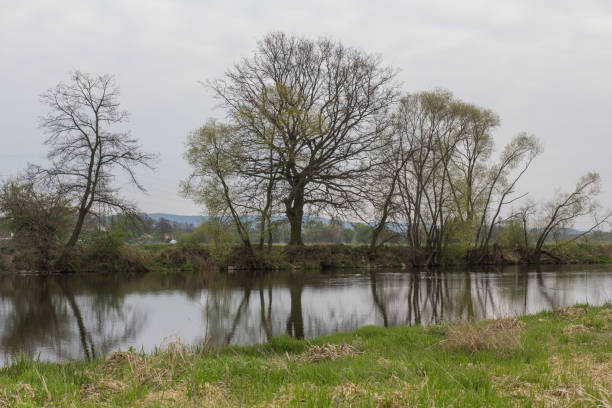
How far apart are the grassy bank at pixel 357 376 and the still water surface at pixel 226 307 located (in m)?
0.95

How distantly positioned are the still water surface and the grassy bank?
95cm

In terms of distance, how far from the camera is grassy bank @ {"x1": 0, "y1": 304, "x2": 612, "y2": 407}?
12.8ft

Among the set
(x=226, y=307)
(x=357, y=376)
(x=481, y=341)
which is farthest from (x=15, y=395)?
(x=226, y=307)

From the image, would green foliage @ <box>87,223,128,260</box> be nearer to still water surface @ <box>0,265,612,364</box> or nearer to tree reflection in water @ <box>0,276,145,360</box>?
still water surface @ <box>0,265,612,364</box>

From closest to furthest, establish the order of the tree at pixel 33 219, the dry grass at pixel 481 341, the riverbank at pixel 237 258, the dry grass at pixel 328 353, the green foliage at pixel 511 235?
the dry grass at pixel 481 341 → the dry grass at pixel 328 353 → the tree at pixel 33 219 → the riverbank at pixel 237 258 → the green foliage at pixel 511 235

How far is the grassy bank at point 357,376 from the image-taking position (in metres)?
3.90

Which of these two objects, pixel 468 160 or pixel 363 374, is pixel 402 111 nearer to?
pixel 468 160

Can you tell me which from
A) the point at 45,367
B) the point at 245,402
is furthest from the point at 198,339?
the point at 245,402

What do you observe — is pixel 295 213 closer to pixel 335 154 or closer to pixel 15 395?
pixel 335 154

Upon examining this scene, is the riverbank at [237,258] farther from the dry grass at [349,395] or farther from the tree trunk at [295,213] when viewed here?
the dry grass at [349,395]

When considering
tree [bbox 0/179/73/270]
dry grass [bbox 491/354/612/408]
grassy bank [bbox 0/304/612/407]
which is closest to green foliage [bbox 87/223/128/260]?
tree [bbox 0/179/73/270]

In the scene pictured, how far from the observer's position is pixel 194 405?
3.54 m

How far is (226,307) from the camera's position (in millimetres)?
13977

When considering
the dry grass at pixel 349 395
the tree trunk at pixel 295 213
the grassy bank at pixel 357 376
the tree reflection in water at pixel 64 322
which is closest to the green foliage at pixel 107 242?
the tree reflection in water at pixel 64 322
